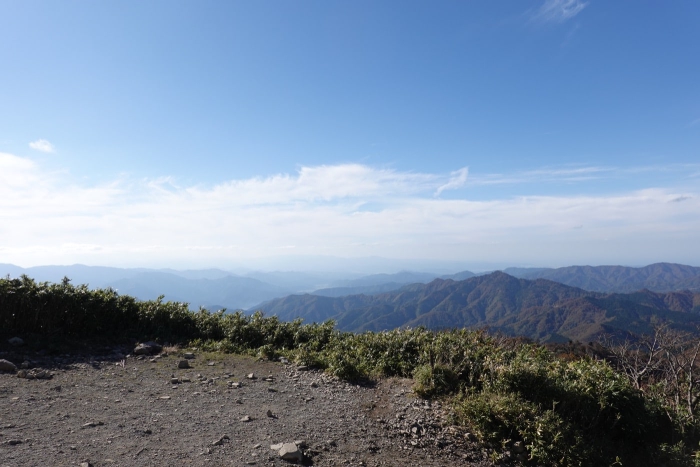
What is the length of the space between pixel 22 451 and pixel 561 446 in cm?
717

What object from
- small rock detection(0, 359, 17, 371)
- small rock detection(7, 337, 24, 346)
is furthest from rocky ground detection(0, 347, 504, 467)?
small rock detection(7, 337, 24, 346)

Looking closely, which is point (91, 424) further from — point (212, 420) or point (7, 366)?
point (7, 366)

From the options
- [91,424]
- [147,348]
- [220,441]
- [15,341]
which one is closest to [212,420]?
[220,441]

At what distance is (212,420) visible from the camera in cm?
576

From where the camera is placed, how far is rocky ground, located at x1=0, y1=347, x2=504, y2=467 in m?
4.74

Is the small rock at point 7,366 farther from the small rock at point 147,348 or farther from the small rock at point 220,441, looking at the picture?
the small rock at point 220,441

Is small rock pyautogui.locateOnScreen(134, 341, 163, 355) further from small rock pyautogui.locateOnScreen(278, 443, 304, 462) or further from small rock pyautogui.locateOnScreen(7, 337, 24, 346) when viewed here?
small rock pyautogui.locateOnScreen(278, 443, 304, 462)

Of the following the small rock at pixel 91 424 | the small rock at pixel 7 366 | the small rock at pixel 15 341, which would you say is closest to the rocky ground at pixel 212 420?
the small rock at pixel 91 424

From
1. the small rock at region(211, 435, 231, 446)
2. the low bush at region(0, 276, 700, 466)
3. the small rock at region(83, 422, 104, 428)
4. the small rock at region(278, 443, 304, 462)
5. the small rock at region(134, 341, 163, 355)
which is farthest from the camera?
the small rock at region(134, 341, 163, 355)

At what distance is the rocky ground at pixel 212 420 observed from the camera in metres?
4.74

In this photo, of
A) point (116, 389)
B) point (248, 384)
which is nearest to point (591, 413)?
point (248, 384)

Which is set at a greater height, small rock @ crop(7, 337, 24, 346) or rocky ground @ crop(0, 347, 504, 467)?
small rock @ crop(7, 337, 24, 346)

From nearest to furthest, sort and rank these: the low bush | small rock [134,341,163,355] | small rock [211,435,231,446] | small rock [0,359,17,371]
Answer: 1. small rock [211,435,231,446]
2. the low bush
3. small rock [0,359,17,371]
4. small rock [134,341,163,355]

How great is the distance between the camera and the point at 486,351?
8039 mm
